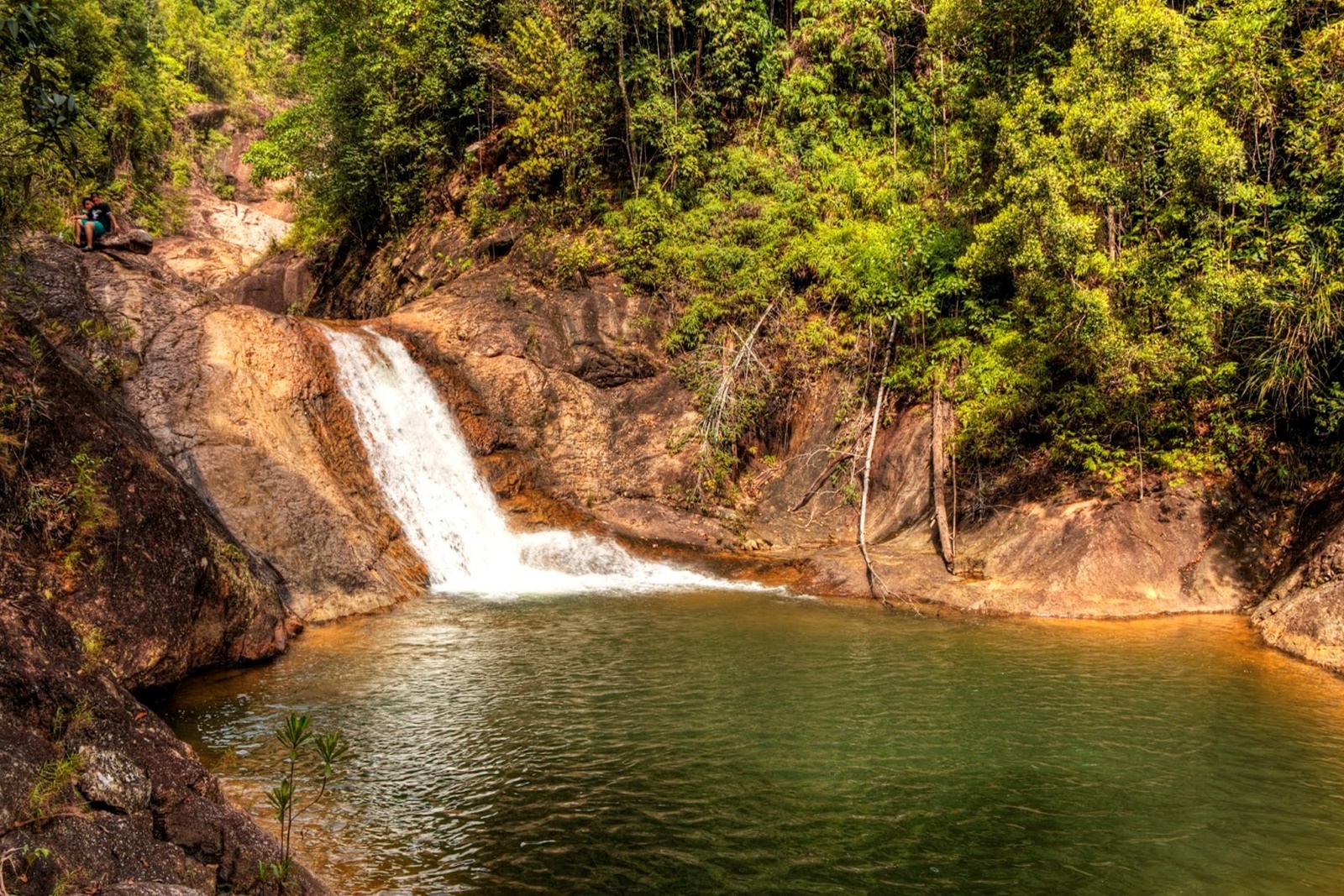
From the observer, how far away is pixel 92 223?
17.5 meters

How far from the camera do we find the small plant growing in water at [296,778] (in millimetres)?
4602

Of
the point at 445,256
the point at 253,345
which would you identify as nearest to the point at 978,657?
the point at 253,345

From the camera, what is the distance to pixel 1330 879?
19.8 feet

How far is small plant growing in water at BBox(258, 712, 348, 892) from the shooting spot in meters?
4.60

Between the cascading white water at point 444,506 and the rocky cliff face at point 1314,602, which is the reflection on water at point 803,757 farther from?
the cascading white water at point 444,506

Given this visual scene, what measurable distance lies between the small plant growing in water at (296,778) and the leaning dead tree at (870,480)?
10284 millimetres

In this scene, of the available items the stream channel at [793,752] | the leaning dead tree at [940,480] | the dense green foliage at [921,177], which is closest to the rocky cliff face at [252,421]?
the stream channel at [793,752]

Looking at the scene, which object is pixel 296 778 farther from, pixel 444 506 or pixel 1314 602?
pixel 1314 602

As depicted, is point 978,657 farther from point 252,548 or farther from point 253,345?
point 253,345

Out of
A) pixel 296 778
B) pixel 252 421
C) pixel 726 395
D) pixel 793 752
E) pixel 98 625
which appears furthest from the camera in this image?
pixel 726 395

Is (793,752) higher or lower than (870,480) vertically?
lower

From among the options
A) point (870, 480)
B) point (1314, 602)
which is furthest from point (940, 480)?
point (1314, 602)

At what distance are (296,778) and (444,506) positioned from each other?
1109 cm

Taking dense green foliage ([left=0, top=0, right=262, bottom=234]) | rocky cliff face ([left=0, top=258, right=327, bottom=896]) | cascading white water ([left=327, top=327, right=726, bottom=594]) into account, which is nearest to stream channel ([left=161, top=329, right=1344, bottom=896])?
rocky cliff face ([left=0, top=258, right=327, bottom=896])
